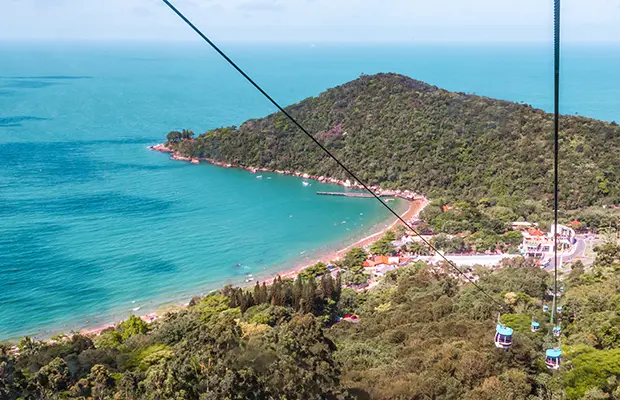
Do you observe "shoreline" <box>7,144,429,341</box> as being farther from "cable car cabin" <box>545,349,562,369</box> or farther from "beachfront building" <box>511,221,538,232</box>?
"cable car cabin" <box>545,349,562,369</box>

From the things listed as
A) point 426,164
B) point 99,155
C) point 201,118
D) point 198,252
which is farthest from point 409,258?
point 201,118

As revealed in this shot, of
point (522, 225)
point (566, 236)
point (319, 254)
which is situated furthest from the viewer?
point (319, 254)

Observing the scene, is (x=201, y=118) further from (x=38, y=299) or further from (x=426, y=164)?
(x=38, y=299)

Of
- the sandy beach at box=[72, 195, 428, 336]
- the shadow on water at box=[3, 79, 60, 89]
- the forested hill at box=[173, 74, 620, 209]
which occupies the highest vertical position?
the shadow on water at box=[3, 79, 60, 89]

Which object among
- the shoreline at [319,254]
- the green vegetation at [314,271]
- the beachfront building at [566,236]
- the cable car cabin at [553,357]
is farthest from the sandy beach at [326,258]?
the cable car cabin at [553,357]

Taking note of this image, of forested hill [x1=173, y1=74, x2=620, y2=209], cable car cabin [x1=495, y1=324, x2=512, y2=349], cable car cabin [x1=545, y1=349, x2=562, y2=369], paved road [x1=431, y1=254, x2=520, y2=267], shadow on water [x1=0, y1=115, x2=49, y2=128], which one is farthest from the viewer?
shadow on water [x1=0, y1=115, x2=49, y2=128]

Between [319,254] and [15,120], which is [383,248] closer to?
[319,254]

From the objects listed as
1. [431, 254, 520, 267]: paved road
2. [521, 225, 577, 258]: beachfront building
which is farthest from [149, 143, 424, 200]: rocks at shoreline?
[521, 225, 577, 258]: beachfront building

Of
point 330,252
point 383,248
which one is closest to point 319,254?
point 330,252
